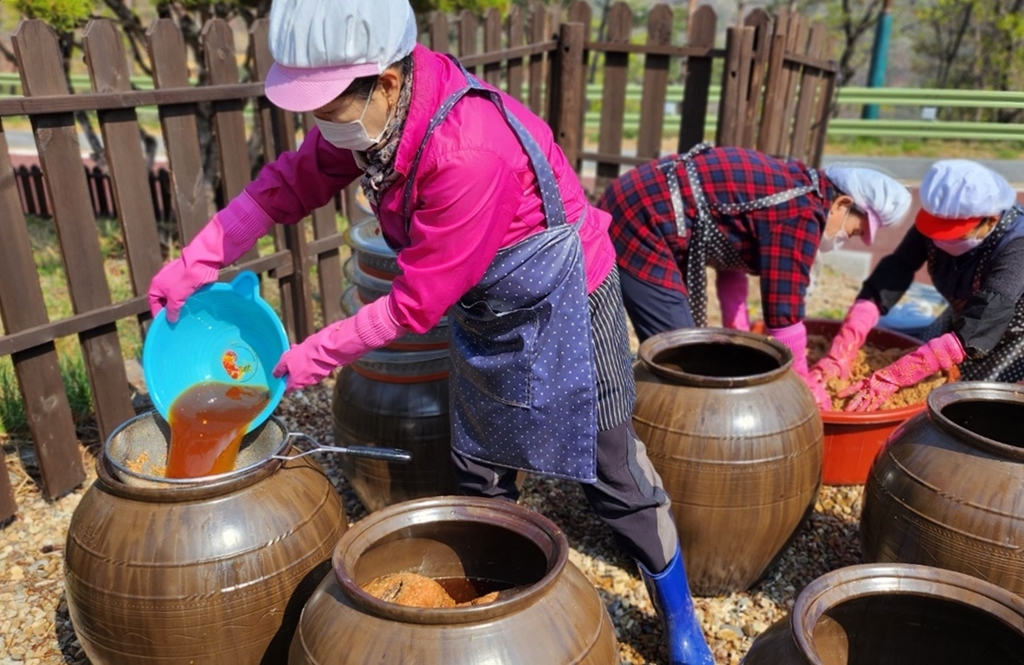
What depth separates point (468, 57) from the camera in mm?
5254

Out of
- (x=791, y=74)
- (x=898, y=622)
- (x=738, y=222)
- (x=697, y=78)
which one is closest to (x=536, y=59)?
(x=697, y=78)

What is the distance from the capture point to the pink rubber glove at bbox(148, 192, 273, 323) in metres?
2.50

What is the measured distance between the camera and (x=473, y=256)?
2.05m

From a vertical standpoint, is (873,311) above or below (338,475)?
above

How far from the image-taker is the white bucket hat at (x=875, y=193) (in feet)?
11.3

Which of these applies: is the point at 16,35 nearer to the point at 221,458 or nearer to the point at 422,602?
the point at 221,458

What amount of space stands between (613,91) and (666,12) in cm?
73

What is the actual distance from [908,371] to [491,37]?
355 cm

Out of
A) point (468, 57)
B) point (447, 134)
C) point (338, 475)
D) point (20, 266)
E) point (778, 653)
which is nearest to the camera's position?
point (778, 653)

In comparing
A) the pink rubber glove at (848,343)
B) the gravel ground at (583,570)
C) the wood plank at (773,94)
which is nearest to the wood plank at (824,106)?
the wood plank at (773,94)

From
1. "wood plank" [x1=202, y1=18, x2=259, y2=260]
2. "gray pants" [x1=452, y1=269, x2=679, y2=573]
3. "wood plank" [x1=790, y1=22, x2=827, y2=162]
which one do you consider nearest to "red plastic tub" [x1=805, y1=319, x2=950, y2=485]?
"gray pants" [x1=452, y1=269, x2=679, y2=573]

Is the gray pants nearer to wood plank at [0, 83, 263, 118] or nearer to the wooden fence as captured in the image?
the wooden fence

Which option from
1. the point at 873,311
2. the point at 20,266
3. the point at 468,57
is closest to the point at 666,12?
the point at 468,57

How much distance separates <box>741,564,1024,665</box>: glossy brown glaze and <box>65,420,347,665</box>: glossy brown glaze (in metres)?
1.22
